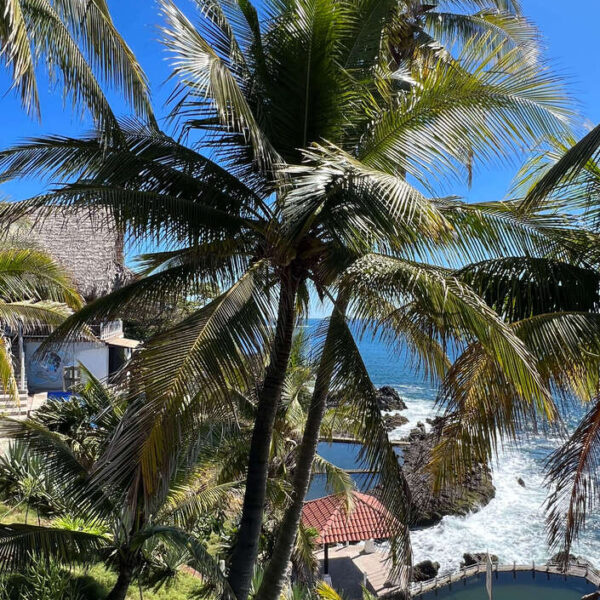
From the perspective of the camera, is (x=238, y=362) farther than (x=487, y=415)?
No

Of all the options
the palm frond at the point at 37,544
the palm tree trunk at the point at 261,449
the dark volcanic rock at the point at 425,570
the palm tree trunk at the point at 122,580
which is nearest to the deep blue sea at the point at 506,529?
the dark volcanic rock at the point at 425,570

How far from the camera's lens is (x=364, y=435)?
16.1 feet

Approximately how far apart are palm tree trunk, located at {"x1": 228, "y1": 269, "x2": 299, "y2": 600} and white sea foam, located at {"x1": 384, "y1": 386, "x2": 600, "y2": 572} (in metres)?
14.3

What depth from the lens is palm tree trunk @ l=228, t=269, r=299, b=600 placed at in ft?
18.4

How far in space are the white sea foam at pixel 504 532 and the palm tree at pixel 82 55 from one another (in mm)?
16424

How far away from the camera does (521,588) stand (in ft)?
52.6

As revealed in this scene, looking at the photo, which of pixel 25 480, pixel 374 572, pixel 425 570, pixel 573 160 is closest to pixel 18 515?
pixel 25 480

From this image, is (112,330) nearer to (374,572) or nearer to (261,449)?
(374,572)

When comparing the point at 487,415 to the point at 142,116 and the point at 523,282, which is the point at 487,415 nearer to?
the point at 523,282

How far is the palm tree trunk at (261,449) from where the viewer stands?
5.62m

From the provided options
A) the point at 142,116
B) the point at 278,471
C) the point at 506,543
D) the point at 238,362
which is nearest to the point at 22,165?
the point at 142,116

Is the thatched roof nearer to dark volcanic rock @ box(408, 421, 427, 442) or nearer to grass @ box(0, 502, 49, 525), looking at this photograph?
grass @ box(0, 502, 49, 525)

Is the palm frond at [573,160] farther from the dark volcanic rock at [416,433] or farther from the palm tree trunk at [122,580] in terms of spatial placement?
the dark volcanic rock at [416,433]

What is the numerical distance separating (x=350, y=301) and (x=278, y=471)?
7.33 m
